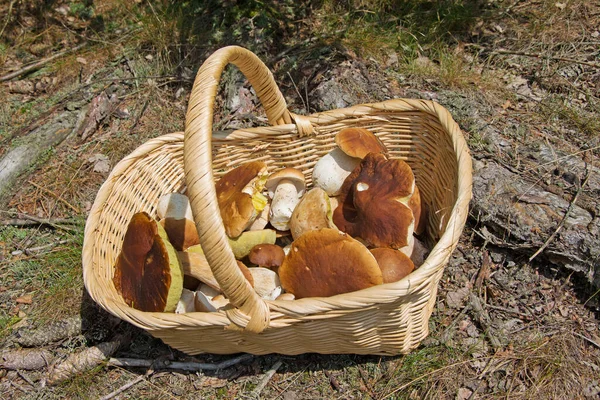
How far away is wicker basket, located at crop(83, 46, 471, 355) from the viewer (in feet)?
5.61

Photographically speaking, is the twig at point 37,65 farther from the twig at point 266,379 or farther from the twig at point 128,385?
the twig at point 266,379

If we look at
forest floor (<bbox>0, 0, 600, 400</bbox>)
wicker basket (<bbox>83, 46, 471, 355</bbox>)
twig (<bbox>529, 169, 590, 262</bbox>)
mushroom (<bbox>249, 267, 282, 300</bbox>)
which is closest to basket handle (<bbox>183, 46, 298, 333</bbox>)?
wicker basket (<bbox>83, 46, 471, 355</bbox>)

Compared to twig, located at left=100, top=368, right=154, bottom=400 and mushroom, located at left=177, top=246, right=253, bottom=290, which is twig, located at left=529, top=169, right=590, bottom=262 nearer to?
mushroom, located at left=177, top=246, right=253, bottom=290

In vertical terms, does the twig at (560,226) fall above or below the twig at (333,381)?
above

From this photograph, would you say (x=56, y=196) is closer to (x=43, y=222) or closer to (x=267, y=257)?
(x=43, y=222)

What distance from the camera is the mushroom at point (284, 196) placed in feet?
8.07

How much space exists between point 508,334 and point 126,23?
378 centimetres

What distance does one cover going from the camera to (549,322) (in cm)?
241

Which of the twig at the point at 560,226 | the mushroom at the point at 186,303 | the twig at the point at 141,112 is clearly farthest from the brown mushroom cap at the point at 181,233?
the twig at the point at 560,226

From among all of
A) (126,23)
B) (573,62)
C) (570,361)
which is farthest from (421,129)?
(126,23)

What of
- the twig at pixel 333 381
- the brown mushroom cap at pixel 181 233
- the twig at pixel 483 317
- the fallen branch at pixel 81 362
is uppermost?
the brown mushroom cap at pixel 181 233

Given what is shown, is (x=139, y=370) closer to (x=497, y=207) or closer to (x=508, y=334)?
(x=508, y=334)

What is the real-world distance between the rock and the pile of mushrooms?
0.42m

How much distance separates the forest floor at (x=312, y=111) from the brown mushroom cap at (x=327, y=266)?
591mm
